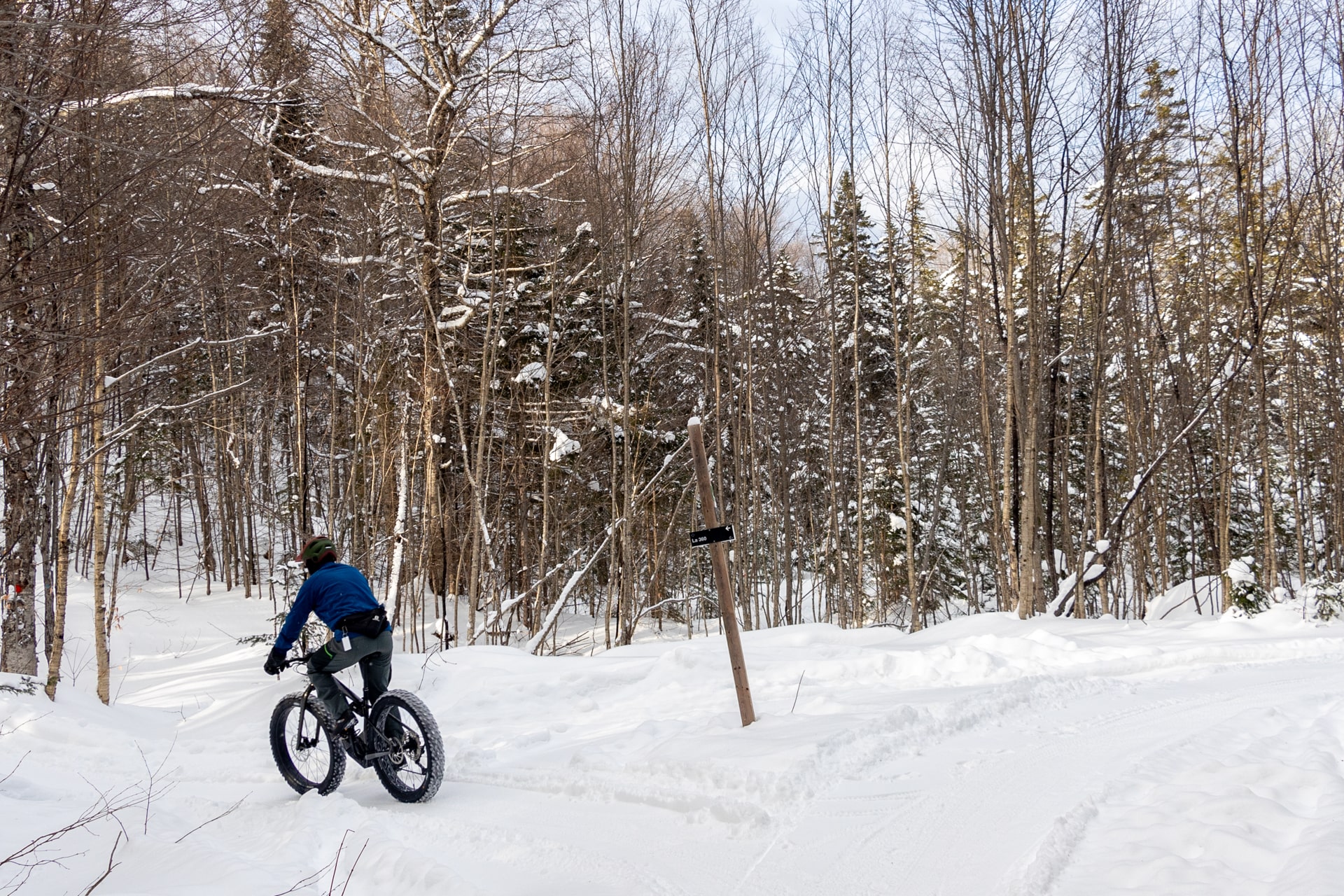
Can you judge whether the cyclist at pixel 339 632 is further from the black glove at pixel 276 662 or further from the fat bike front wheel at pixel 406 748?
the fat bike front wheel at pixel 406 748

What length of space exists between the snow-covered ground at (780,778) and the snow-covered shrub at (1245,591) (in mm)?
1699

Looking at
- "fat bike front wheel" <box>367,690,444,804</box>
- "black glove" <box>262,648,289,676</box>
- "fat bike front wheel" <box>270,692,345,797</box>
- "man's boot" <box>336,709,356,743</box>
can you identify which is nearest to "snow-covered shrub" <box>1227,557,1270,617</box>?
"fat bike front wheel" <box>367,690,444,804</box>

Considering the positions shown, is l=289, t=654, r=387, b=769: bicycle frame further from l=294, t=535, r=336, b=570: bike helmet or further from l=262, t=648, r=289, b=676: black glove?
l=294, t=535, r=336, b=570: bike helmet

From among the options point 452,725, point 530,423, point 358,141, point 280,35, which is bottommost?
point 452,725

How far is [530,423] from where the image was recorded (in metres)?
15.9

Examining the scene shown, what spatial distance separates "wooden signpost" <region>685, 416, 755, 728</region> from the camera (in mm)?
5488

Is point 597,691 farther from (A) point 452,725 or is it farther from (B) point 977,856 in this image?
(B) point 977,856

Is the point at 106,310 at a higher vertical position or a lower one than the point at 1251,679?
higher

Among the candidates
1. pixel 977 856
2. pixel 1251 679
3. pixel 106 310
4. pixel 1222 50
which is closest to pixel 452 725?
pixel 106 310

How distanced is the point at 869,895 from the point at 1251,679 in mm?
5437

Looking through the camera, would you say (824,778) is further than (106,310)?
No

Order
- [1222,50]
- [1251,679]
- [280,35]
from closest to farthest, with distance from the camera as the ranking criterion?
[280,35]
[1251,679]
[1222,50]

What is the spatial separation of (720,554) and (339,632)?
2757 mm

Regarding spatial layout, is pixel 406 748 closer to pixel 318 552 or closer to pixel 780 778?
pixel 318 552
